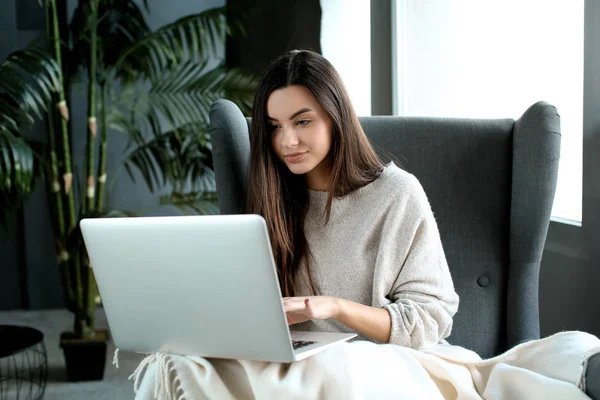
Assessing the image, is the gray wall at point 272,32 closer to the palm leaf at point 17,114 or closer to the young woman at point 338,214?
the palm leaf at point 17,114

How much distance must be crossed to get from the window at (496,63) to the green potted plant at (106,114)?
0.77 meters

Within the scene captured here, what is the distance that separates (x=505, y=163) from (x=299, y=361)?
3.03 ft

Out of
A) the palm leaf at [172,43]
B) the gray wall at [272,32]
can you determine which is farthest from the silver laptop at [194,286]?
the gray wall at [272,32]

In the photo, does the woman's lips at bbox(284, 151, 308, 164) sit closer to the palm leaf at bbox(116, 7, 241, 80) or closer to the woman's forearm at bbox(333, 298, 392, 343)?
the woman's forearm at bbox(333, 298, 392, 343)

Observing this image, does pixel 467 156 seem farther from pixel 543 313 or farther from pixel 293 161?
pixel 543 313

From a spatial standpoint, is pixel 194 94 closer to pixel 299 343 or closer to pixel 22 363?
pixel 22 363

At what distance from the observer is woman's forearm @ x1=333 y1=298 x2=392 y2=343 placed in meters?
1.36

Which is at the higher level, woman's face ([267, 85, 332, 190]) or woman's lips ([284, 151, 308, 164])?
woman's face ([267, 85, 332, 190])

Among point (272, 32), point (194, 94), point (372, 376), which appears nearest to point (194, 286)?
point (372, 376)

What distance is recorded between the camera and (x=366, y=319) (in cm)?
140

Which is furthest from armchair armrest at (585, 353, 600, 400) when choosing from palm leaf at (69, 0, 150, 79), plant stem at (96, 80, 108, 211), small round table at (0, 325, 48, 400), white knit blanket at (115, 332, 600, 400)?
palm leaf at (69, 0, 150, 79)

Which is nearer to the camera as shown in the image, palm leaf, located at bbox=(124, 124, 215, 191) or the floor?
the floor

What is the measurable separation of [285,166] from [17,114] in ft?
5.99

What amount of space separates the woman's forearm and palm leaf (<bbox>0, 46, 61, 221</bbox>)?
2.01 meters
